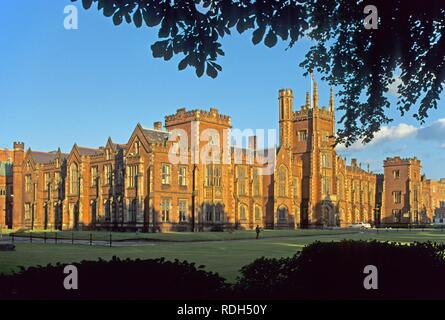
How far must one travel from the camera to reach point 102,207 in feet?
214

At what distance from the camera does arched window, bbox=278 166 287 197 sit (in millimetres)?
75000

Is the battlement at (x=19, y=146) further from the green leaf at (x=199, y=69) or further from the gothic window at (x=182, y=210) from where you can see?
the green leaf at (x=199, y=69)

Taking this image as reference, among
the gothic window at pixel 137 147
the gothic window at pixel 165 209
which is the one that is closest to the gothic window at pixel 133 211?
the gothic window at pixel 165 209

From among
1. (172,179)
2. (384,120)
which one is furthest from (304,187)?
(384,120)

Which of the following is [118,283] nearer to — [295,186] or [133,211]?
[133,211]

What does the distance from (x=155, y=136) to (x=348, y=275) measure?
5178cm

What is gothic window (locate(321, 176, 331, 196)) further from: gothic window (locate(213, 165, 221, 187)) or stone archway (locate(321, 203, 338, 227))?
gothic window (locate(213, 165, 221, 187))

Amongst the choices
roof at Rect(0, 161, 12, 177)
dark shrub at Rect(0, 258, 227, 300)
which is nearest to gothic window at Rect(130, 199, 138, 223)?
roof at Rect(0, 161, 12, 177)

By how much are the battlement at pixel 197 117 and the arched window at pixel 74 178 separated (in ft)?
47.6

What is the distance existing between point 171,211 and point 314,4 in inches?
1852

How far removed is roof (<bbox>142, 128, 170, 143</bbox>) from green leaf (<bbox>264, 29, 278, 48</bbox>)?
49034mm
